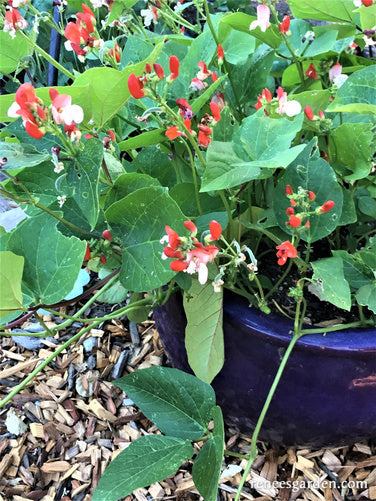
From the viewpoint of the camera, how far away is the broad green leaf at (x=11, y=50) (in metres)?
0.73

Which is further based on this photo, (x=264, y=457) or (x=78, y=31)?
(x=264, y=457)

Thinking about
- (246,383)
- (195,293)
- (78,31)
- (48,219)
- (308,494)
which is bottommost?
(308,494)

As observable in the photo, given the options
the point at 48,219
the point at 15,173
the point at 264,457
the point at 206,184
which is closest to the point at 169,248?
the point at 206,184

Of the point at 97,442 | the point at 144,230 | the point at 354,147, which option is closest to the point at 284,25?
the point at 354,147

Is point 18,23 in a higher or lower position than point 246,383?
higher

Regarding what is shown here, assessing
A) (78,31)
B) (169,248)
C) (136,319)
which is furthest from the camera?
(136,319)

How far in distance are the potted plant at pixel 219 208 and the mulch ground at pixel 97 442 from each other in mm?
147

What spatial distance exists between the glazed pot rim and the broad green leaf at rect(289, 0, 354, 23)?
0.42 meters

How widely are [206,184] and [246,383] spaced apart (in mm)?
305

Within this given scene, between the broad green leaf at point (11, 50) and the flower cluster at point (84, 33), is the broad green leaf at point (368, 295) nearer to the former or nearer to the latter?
the flower cluster at point (84, 33)

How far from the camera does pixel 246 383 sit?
2.21 feet

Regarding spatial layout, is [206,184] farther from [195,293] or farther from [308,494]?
[308,494]

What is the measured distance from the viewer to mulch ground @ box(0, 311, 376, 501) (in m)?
0.83

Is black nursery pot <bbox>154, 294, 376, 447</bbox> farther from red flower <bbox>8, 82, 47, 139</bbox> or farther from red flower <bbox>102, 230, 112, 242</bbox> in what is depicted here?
red flower <bbox>8, 82, 47, 139</bbox>
